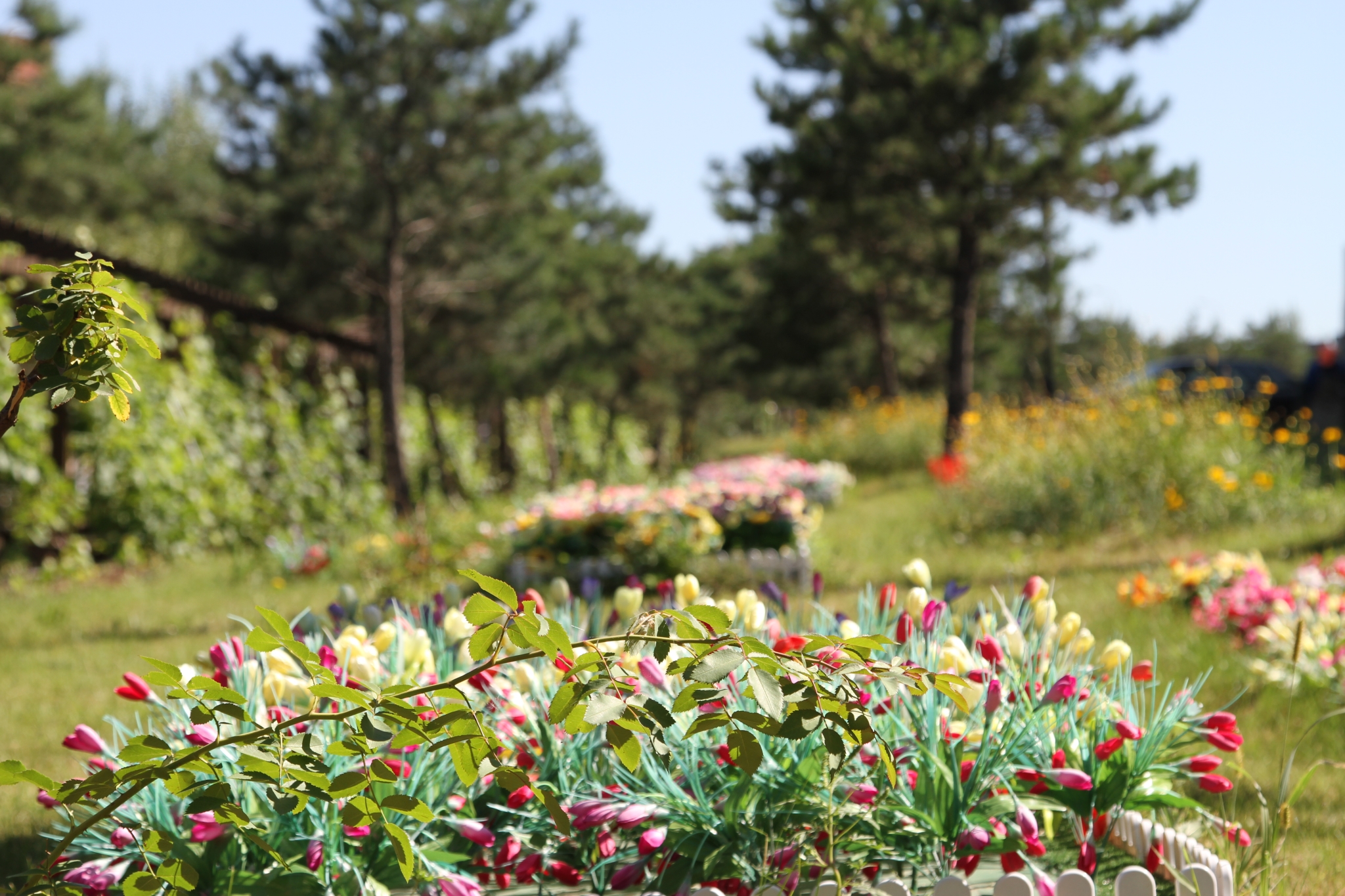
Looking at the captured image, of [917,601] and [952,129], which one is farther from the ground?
[952,129]

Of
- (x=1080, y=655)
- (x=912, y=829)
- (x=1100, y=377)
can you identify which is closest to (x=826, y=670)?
(x=912, y=829)

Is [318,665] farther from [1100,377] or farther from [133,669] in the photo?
[1100,377]

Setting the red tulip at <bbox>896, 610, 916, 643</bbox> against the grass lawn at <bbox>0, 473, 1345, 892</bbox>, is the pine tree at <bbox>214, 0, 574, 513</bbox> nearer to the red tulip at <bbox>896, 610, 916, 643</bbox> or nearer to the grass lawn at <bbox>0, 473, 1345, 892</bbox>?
the grass lawn at <bbox>0, 473, 1345, 892</bbox>

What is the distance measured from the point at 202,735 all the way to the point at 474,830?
59cm

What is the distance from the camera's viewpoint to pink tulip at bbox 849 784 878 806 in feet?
5.84

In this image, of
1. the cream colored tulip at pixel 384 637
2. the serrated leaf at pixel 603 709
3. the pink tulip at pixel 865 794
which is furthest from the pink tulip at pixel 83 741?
the pink tulip at pixel 865 794

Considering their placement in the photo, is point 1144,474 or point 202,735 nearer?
point 202,735

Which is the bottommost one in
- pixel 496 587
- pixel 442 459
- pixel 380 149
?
pixel 442 459

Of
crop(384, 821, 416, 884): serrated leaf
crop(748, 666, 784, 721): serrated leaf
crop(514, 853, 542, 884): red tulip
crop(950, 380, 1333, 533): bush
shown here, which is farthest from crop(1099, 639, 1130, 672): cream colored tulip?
crop(950, 380, 1333, 533): bush

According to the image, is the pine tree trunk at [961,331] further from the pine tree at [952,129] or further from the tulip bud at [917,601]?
the tulip bud at [917,601]

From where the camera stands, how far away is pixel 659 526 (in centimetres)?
607

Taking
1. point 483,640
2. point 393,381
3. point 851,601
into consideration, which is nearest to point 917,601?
point 483,640

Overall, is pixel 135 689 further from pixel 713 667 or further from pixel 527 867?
pixel 713 667

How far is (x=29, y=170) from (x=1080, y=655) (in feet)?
57.7
